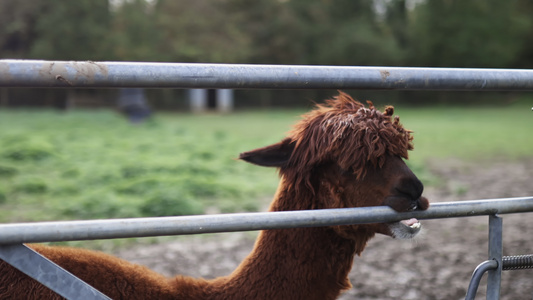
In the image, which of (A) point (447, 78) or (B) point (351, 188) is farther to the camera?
(B) point (351, 188)

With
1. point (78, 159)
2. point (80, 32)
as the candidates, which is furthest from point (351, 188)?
point (80, 32)

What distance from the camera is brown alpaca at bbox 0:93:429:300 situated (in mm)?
2154

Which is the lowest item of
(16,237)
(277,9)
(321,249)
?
(321,249)

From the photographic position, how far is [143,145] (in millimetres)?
12328

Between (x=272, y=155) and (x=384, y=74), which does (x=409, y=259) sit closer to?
(x=272, y=155)

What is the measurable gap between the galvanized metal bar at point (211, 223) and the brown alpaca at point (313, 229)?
245 mm

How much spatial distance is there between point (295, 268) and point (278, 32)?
37360 mm

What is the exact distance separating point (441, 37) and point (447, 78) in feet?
142

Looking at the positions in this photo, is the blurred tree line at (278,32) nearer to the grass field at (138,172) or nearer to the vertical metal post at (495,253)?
the grass field at (138,172)

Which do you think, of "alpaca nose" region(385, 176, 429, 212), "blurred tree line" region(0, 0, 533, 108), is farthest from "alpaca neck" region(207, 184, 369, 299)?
"blurred tree line" region(0, 0, 533, 108)

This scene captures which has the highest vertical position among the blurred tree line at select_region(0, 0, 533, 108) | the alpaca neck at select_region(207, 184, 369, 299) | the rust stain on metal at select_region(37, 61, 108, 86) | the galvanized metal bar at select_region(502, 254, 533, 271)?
the blurred tree line at select_region(0, 0, 533, 108)

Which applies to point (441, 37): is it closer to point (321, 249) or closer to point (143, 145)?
point (143, 145)

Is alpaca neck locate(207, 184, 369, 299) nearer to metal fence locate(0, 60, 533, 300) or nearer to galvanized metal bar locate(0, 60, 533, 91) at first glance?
metal fence locate(0, 60, 533, 300)

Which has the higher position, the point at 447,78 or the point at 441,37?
the point at 441,37
